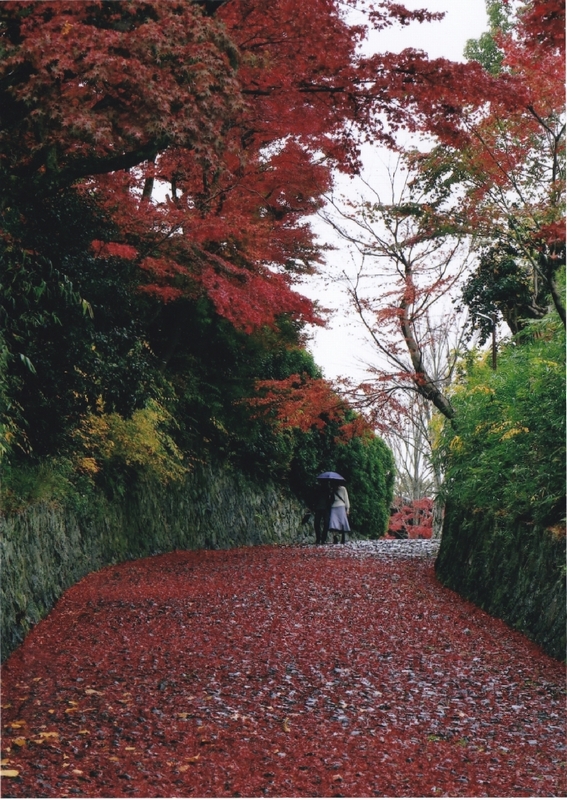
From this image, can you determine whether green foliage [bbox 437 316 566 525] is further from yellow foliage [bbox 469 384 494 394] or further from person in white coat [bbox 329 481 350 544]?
person in white coat [bbox 329 481 350 544]

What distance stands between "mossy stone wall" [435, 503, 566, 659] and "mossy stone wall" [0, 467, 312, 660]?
14.7ft

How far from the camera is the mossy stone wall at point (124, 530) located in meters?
7.27

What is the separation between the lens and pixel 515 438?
8.38 metres

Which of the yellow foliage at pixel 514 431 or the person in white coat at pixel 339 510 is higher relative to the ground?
the yellow foliage at pixel 514 431

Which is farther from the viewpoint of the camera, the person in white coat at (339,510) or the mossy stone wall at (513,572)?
the person in white coat at (339,510)

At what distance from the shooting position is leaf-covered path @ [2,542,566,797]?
4387 mm

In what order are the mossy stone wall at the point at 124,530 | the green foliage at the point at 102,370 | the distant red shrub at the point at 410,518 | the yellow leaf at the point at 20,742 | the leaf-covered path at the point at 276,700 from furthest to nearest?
the distant red shrub at the point at 410,518, the green foliage at the point at 102,370, the mossy stone wall at the point at 124,530, the yellow leaf at the point at 20,742, the leaf-covered path at the point at 276,700

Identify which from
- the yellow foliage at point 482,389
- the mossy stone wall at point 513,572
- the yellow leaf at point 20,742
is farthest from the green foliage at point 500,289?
the yellow leaf at point 20,742

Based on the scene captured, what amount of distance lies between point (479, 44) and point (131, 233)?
10743 millimetres

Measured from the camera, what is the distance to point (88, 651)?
6.68 m

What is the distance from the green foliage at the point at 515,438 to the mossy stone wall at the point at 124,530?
473 cm

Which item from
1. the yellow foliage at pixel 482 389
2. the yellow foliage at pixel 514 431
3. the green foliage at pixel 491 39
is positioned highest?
the green foliage at pixel 491 39

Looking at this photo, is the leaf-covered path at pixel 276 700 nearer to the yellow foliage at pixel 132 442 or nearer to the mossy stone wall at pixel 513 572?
the mossy stone wall at pixel 513 572

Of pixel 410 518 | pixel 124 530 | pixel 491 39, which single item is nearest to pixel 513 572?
pixel 124 530
